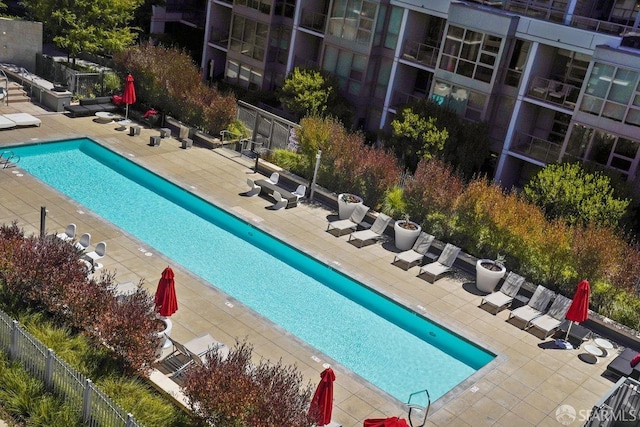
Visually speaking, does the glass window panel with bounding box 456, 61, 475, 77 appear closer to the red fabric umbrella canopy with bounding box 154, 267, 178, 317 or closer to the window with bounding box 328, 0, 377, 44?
the window with bounding box 328, 0, 377, 44

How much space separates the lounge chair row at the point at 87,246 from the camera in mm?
18156

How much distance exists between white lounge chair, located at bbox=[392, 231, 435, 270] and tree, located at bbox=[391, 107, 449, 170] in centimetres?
609

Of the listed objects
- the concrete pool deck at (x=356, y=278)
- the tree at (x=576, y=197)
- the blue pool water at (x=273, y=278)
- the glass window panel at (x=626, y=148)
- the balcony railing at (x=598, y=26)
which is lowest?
the blue pool water at (x=273, y=278)

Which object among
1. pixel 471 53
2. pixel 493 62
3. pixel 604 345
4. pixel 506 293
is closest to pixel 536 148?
pixel 493 62

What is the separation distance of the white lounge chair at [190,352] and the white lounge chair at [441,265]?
8255mm

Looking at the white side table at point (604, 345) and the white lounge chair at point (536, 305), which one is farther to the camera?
the white lounge chair at point (536, 305)

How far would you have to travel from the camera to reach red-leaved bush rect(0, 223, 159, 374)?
44.5ft

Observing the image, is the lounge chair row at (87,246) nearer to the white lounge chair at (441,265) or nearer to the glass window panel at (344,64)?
the white lounge chair at (441,265)

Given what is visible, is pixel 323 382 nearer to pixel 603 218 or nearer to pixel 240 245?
pixel 240 245

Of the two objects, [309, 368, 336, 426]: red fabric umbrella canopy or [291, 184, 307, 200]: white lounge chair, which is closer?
[309, 368, 336, 426]: red fabric umbrella canopy

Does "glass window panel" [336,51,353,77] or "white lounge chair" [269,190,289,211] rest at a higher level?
"glass window panel" [336,51,353,77]

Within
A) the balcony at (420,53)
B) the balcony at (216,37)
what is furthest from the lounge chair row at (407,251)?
the balcony at (216,37)

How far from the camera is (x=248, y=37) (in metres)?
38.2

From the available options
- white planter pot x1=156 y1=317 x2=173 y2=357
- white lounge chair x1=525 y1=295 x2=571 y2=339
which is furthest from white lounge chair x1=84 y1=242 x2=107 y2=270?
white lounge chair x1=525 y1=295 x2=571 y2=339
